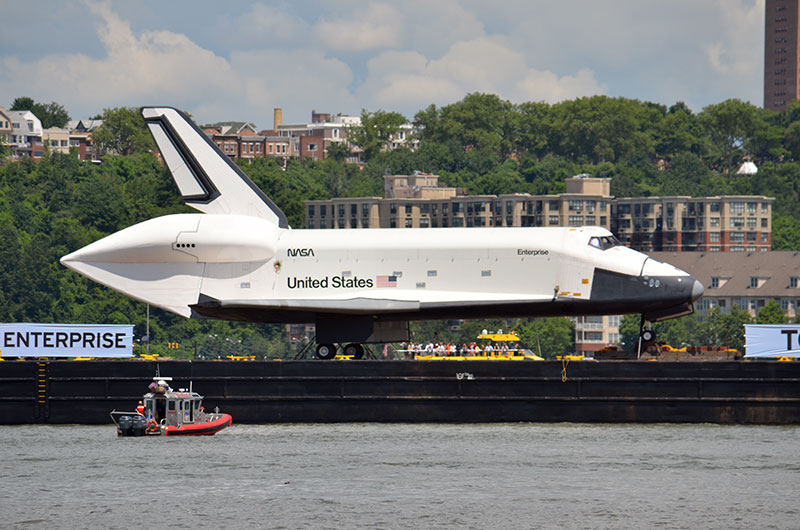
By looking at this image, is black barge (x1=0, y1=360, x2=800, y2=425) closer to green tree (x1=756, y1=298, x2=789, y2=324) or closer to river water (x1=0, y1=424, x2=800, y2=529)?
river water (x1=0, y1=424, x2=800, y2=529)

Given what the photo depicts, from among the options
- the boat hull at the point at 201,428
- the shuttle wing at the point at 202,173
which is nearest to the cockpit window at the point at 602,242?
the shuttle wing at the point at 202,173

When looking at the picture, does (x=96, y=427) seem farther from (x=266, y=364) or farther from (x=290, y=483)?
(x=290, y=483)

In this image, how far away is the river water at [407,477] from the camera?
145 feet

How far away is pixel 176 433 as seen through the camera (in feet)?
181

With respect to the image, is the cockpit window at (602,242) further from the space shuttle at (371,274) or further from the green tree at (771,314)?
the green tree at (771,314)

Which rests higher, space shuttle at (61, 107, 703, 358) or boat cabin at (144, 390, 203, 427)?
space shuttle at (61, 107, 703, 358)

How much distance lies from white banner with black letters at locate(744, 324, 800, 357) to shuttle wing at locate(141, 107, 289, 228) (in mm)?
16475

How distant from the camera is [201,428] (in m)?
54.5

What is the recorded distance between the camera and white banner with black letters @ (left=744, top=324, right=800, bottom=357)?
5644cm

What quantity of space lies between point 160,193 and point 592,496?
439 feet

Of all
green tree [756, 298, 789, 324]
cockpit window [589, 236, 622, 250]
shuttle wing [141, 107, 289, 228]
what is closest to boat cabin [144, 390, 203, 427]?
shuttle wing [141, 107, 289, 228]

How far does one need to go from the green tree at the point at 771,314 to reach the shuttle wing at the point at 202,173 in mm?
134125

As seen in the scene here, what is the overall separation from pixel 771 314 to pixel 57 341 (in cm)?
14123

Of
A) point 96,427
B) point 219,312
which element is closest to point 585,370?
point 219,312
